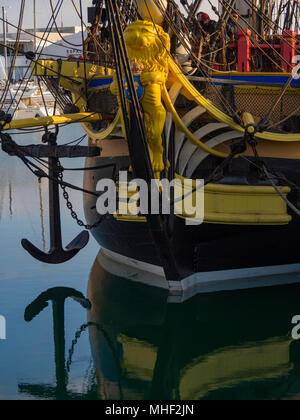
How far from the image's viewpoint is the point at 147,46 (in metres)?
8.09

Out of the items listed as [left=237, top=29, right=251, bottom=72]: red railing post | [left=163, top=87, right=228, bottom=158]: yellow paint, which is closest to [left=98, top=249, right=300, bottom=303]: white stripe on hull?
[left=163, top=87, right=228, bottom=158]: yellow paint

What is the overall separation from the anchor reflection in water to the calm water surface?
10mm

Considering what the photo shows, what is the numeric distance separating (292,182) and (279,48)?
239cm

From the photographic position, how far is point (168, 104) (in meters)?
8.36

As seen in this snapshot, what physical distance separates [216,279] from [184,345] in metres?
1.54

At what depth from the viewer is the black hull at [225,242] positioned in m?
8.91

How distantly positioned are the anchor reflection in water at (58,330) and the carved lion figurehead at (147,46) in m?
2.96

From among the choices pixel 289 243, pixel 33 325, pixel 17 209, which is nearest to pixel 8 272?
pixel 33 325

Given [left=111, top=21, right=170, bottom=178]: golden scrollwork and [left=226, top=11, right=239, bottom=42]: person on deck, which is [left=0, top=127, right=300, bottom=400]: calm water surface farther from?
[left=226, top=11, right=239, bottom=42]: person on deck

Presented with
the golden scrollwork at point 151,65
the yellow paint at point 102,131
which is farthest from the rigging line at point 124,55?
the yellow paint at point 102,131

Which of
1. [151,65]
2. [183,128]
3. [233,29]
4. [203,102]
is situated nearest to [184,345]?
[183,128]

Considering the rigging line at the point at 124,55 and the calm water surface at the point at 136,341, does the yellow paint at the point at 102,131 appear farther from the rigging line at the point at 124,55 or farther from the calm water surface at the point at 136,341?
the calm water surface at the point at 136,341
